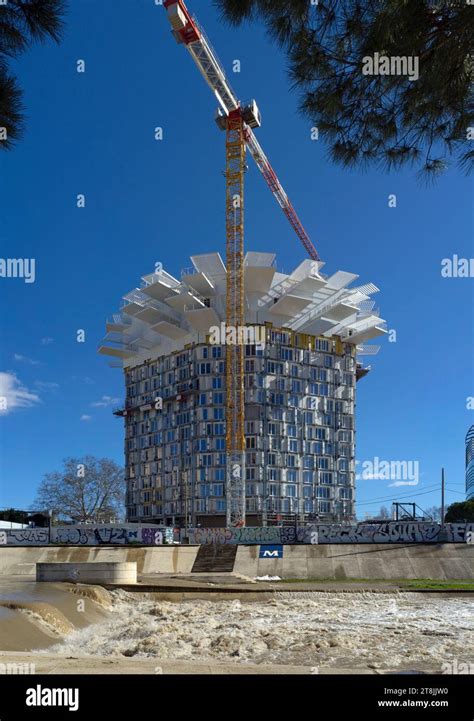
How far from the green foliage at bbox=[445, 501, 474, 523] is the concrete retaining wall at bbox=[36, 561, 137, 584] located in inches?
2595

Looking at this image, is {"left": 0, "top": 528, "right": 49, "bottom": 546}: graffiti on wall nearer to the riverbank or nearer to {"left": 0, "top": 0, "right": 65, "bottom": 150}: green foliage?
the riverbank

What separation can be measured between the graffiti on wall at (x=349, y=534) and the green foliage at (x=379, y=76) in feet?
128

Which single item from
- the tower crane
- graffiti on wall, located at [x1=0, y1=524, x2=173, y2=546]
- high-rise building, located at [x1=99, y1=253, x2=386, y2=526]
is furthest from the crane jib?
graffiti on wall, located at [x1=0, y1=524, x2=173, y2=546]

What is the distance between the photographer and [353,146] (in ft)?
37.3

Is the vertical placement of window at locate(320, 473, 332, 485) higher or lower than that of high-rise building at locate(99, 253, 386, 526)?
Answer: lower

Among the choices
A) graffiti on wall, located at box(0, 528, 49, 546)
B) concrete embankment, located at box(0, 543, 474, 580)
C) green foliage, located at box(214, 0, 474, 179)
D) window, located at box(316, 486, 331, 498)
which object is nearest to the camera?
green foliage, located at box(214, 0, 474, 179)

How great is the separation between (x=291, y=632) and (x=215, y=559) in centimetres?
2469

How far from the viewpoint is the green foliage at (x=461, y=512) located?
86500 mm

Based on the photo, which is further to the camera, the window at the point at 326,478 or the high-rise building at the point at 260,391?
the window at the point at 326,478

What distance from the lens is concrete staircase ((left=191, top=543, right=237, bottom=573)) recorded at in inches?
1655

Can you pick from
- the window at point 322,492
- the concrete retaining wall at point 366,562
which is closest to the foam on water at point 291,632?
the concrete retaining wall at point 366,562

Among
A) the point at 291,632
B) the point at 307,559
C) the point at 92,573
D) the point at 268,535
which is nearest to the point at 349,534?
the point at 268,535

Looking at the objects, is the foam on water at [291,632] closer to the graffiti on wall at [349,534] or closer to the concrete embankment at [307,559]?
the concrete embankment at [307,559]

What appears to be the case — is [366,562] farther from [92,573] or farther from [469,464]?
[469,464]
